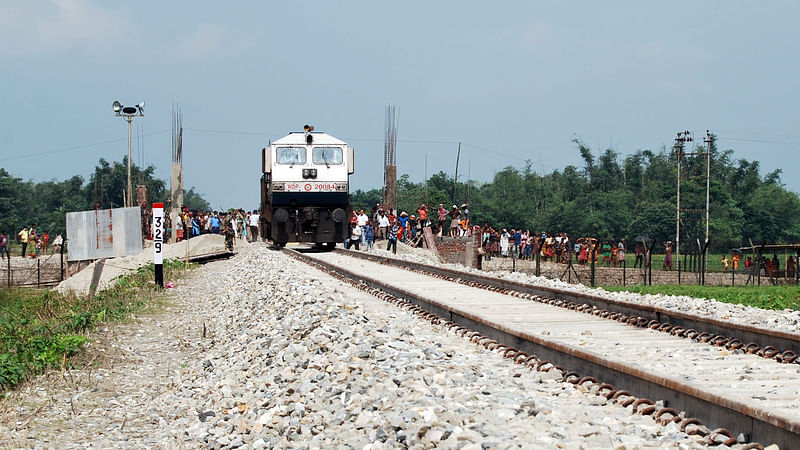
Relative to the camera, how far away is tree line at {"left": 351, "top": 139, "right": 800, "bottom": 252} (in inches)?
2628

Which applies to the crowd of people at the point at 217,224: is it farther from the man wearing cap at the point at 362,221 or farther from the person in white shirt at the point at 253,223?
the man wearing cap at the point at 362,221

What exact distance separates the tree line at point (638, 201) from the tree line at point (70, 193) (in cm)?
2707

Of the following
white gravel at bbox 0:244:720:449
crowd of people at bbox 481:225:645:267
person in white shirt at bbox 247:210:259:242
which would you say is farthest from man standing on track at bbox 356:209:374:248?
white gravel at bbox 0:244:720:449

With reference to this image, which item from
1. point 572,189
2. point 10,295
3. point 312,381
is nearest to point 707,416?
point 312,381

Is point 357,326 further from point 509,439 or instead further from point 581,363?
point 509,439

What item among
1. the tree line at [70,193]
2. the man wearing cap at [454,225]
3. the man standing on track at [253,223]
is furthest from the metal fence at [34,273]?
the tree line at [70,193]

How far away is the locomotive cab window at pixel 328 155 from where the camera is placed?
86.8 feet

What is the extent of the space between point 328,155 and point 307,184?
3.76 ft

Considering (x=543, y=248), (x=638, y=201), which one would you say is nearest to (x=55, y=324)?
(x=543, y=248)

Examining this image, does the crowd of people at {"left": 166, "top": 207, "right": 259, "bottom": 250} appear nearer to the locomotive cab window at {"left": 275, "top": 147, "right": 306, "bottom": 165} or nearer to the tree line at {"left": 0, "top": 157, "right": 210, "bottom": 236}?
the locomotive cab window at {"left": 275, "top": 147, "right": 306, "bottom": 165}

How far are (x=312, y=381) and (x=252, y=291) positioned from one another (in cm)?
883

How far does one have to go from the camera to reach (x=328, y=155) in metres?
26.5

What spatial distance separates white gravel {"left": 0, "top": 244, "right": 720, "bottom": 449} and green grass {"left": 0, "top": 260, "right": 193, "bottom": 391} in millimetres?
333

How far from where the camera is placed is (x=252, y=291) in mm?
14984
